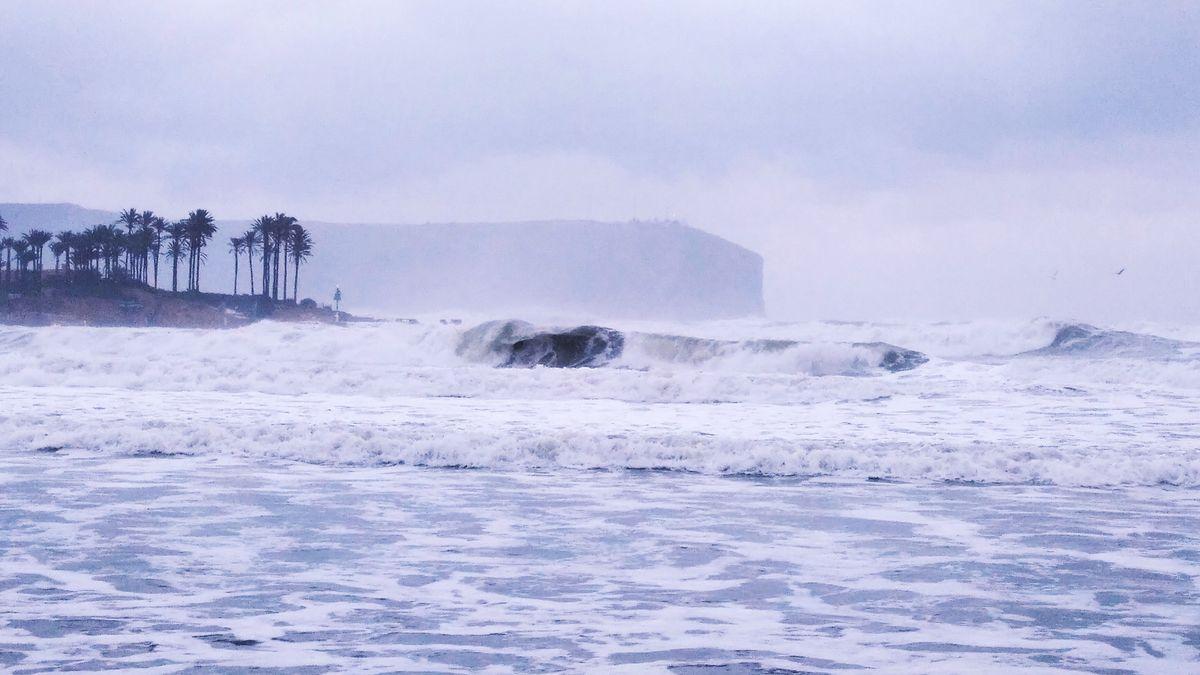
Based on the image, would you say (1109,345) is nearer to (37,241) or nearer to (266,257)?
(266,257)

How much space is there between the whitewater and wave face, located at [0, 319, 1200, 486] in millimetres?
91

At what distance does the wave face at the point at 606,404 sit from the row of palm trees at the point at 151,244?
5121cm

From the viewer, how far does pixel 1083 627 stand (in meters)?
5.20

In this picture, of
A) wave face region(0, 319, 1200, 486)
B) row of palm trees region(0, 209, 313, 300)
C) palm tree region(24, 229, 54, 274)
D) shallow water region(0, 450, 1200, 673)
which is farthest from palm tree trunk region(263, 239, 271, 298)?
shallow water region(0, 450, 1200, 673)

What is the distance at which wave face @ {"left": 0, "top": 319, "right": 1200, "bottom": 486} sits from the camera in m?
11.7

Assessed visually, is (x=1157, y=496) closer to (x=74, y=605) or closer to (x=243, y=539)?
(x=243, y=539)

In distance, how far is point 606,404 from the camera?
61.3 feet

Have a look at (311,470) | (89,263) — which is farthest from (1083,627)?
(89,263)

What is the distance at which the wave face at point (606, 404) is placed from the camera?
11680mm

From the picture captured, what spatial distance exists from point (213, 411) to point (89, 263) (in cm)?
7812

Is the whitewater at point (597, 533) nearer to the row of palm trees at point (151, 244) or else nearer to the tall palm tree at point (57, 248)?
the row of palm trees at point (151, 244)

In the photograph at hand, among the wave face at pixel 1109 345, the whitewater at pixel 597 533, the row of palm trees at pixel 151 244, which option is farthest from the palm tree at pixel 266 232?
the whitewater at pixel 597 533

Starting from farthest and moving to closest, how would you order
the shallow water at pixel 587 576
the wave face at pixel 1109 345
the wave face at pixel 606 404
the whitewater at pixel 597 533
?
the wave face at pixel 1109 345, the wave face at pixel 606 404, the whitewater at pixel 597 533, the shallow water at pixel 587 576

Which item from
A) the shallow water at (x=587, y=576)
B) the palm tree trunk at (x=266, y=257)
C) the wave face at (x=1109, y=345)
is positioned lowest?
the shallow water at (x=587, y=576)
